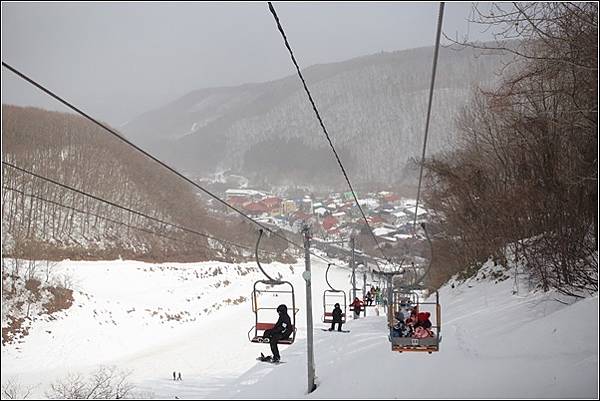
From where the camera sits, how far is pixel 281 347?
1044 inches

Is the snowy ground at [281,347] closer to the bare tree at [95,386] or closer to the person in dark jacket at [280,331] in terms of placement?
the bare tree at [95,386]

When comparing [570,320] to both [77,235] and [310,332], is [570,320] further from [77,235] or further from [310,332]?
[77,235]

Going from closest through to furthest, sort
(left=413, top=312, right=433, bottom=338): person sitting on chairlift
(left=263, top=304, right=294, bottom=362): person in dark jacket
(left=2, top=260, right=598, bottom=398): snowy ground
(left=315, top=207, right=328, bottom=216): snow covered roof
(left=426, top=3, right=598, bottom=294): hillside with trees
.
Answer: (left=426, top=3, right=598, bottom=294): hillside with trees → (left=2, top=260, right=598, bottom=398): snowy ground → (left=413, top=312, right=433, bottom=338): person sitting on chairlift → (left=263, top=304, right=294, bottom=362): person in dark jacket → (left=315, top=207, right=328, bottom=216): snow covered roof

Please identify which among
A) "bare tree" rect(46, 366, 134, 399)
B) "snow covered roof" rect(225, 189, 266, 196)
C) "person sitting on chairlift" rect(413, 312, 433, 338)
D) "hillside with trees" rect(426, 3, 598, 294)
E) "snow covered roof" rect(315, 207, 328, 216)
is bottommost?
"bare tree" rect(46, 366, 134, 399)

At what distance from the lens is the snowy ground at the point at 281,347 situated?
7426 millimetres

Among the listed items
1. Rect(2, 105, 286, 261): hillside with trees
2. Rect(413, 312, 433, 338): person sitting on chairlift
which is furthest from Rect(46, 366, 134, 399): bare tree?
Rect(2, 105, 286, 261): hillside with trees

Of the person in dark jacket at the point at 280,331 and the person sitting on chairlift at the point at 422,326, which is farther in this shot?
the person in dark jacket at the point at 280,331

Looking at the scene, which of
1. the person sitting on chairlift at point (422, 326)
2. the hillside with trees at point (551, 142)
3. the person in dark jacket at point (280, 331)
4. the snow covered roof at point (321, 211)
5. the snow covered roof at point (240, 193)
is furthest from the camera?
the snow covered roof at point (240, 193)

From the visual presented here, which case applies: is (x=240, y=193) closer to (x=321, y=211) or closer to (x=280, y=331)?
(x=321, y=211)

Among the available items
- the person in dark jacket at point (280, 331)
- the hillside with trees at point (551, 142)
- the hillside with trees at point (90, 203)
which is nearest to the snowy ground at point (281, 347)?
the hillside with trees at point (551, 142)

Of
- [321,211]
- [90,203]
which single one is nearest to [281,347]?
[90,203]

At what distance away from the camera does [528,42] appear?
6582 millimetres

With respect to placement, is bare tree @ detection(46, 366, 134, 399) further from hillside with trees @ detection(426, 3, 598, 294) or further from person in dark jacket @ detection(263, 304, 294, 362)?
hillside with trees @ detection(426, 3, 598, 294)

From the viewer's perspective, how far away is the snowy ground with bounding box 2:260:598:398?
292 inches
